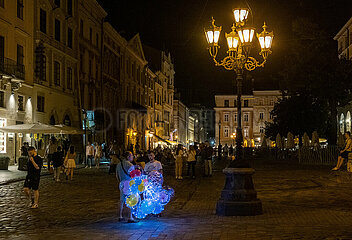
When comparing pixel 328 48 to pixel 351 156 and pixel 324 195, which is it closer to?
pixel 351 156

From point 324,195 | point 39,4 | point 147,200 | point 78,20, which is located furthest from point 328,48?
point 147,200

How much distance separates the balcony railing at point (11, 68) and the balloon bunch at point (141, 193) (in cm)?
2100

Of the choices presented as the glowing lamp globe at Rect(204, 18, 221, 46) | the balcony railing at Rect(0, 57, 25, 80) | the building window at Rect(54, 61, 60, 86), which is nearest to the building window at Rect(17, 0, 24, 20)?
the balcony railing at Rect(0, 57, 25, 80)

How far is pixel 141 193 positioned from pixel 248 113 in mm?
102301

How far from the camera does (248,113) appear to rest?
112 m

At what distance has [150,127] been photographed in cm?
7362

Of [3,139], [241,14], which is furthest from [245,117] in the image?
[241,14]

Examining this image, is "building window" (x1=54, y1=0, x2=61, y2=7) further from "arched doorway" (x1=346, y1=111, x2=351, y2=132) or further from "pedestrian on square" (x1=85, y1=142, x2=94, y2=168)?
"arched doorway" (x1=346, y1=111, x2=351, y2=132)

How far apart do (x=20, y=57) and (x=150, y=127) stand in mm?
40852

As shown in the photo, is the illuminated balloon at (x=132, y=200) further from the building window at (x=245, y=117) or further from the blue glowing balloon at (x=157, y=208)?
the building window at (x=245, y=117)

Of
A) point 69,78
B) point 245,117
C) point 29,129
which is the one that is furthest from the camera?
Answer: point 245,117

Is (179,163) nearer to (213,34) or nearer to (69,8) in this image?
(213,34)

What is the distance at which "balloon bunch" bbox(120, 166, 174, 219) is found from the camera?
423 inches

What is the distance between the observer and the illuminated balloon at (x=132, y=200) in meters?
10.6
